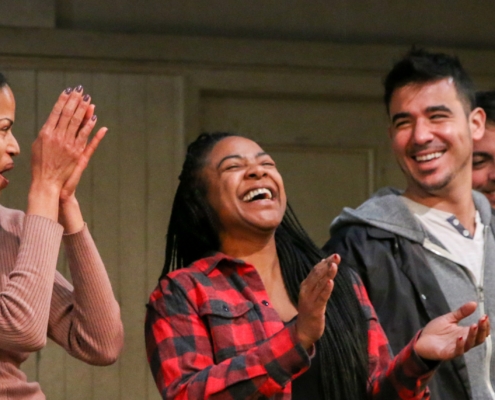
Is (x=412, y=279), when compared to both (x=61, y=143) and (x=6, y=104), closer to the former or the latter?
(x=61, y=143)

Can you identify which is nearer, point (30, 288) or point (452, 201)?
point (30, 288)

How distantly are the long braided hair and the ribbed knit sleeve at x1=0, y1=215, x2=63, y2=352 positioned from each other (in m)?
0.42

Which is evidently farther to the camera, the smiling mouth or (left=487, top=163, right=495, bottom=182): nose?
(left=487, top=163, right=495, bottom=182): nose

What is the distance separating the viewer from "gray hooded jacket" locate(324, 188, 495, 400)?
2.15 metres

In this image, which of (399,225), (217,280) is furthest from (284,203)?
(399,225)

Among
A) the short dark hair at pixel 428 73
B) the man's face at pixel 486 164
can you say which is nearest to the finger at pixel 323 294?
the short dark hair at pixel 428 73

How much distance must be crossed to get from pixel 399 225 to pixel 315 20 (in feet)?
5.03

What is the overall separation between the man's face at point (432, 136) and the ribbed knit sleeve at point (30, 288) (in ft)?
3.24

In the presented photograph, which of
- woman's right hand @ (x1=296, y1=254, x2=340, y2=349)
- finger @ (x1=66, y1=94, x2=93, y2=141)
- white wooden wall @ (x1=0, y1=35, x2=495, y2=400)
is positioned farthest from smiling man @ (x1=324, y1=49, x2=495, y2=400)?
white wooden wall @ (x1=0, y1=35, x2=495, y2=400)

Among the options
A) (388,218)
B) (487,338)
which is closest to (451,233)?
(388,218)

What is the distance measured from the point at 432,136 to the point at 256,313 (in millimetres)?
712

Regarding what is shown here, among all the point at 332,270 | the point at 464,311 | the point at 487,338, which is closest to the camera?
the point at 332,270

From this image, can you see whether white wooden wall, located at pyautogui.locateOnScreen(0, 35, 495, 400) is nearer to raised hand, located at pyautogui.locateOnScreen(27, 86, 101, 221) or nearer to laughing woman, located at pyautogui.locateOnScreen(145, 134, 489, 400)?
laughing woman, located at pyautogui.locateOnScreen(145, 134, 489, 400)

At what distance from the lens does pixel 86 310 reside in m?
1.78
